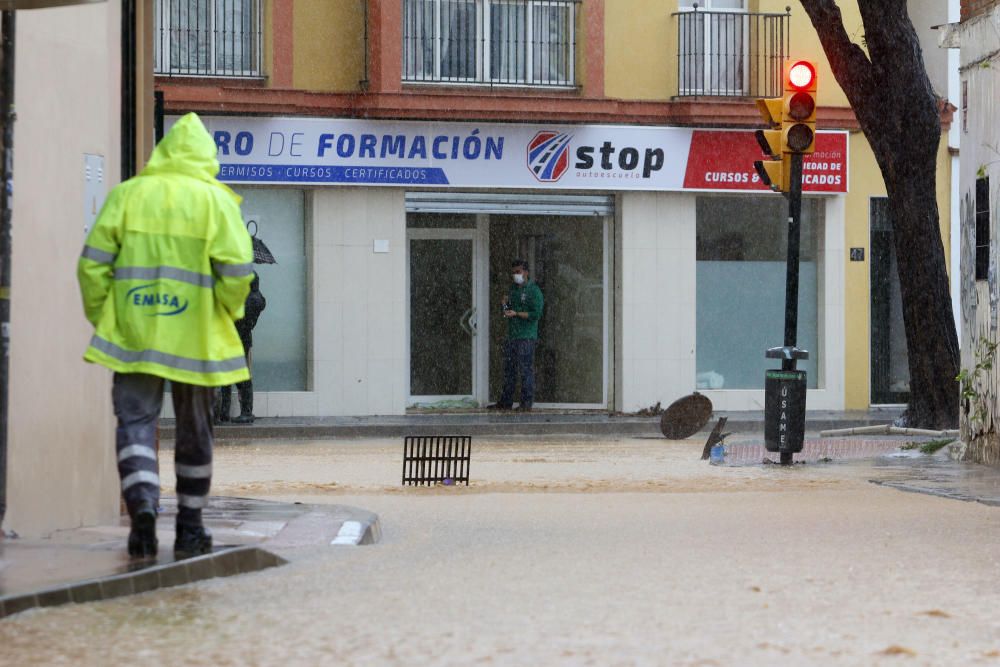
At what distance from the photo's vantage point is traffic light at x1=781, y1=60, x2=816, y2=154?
15.0 meters

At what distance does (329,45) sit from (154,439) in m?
16.9

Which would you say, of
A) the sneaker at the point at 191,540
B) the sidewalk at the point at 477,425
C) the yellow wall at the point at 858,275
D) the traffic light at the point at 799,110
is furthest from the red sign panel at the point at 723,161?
the sneaker at the point at 191,540

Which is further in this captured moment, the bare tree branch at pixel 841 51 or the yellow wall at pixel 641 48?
the yellow wall at pixel 641 48

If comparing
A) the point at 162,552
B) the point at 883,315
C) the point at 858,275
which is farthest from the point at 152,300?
the point at 883,315

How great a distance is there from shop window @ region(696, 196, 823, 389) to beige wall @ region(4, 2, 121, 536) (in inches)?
671

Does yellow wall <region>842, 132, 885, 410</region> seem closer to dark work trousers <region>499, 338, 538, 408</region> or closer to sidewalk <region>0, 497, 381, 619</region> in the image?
dark work trousers <region>499, 338, 538, 408</region>

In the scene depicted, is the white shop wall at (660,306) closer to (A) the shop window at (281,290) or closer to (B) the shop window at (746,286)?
(B) the shop window at (746,286)

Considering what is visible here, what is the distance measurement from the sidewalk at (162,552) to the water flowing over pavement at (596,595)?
0.09 metres

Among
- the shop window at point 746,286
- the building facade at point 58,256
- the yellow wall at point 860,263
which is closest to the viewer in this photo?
the building facade at point 58,256

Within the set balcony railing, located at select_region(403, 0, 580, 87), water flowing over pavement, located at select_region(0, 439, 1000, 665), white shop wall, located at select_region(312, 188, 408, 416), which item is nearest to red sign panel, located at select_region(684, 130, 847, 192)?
balcony railing, located at select_region(403, 0, 580, 87)

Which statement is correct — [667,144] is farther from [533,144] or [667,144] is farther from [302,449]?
[302,449]

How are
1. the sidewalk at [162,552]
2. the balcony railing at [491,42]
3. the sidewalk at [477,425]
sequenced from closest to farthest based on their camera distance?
the sidewalk at [162,552]
the sidewalk at [477,425]
the balcony railing at [491,42]

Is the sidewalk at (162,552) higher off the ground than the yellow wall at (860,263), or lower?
lower

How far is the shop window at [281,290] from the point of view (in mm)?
23953
